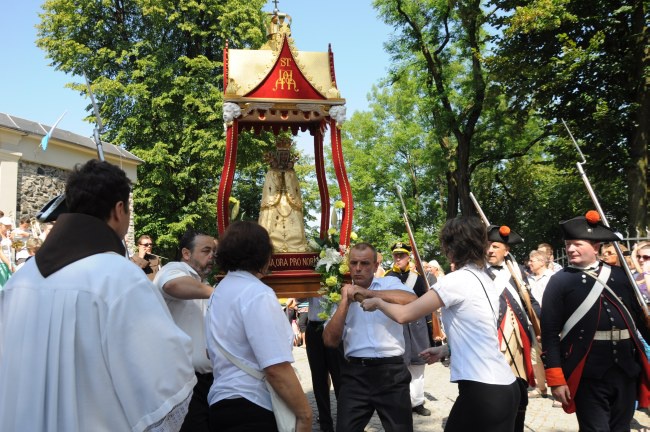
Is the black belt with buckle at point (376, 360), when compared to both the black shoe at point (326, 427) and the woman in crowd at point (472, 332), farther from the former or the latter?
the black shoe at point (326, 427)

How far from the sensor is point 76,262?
7.16ft

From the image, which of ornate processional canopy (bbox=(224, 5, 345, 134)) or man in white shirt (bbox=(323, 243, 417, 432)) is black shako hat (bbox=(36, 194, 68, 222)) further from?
ornate processional canopy (bbox=(224, 5, 345, 134))

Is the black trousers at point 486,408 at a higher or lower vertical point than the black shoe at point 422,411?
higher

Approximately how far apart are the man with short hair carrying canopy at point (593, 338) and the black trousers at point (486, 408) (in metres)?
0.77

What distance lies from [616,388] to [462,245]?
1555 millimetres

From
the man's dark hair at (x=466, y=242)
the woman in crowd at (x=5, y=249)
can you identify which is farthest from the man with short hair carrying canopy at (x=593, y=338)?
the woman in crowd at (x=5, y=249)

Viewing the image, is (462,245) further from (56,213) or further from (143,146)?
(143,146)

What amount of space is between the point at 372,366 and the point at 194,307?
52.7 inches

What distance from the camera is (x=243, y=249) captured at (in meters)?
3.30

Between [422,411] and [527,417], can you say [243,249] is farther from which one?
[527,417]

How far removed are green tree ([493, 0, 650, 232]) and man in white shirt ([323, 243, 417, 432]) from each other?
1335 centimetres

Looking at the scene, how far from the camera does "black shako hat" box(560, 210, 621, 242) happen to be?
14.8 feet

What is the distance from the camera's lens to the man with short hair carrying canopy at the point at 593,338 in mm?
4316

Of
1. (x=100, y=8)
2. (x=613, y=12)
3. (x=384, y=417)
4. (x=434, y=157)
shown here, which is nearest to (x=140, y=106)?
(x=100, y=8)
